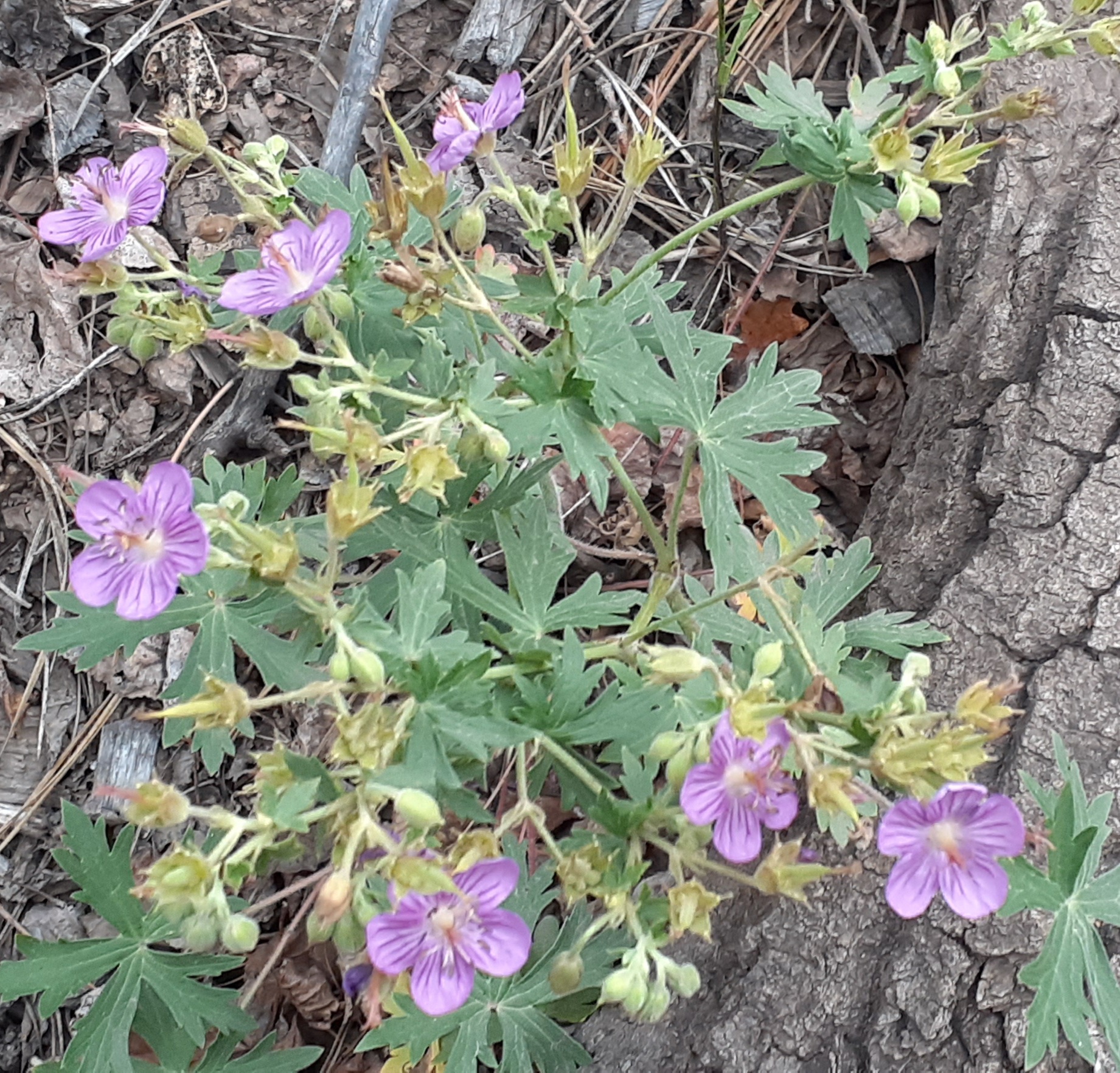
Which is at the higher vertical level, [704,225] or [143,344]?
[704,225]

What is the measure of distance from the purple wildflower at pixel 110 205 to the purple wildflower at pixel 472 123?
1.49ft

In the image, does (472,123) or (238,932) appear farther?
(472,123)

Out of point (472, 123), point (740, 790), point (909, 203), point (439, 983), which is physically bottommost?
point (439, 983)

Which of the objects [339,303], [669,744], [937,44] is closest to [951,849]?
[669,744]

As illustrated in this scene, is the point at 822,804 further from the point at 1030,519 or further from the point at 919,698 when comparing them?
the point at 1030,519

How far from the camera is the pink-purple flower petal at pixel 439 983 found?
1229 millimetres

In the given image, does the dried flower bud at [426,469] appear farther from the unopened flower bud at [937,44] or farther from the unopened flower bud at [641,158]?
the unopened flower bud at [937,44]

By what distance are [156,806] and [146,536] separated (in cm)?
34

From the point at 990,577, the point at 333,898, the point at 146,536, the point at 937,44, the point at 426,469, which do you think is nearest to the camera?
the point at 333,898

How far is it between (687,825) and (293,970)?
130 centimetres

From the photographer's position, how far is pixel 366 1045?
1.71m

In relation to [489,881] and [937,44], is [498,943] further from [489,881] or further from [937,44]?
[937,44]

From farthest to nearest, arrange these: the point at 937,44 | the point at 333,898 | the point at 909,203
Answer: the point at 937,44 < the point at 909,203 < the point at 333,898

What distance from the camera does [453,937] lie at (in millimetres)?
1242
